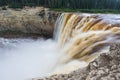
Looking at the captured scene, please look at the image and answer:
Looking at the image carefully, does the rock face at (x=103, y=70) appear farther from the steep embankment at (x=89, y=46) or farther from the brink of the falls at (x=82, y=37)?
the brink of the falls at (x=82, y=37)

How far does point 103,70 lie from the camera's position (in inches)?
180

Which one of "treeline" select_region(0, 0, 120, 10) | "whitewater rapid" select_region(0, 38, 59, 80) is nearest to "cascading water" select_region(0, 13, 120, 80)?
"whitewater rapid" select_region(0, 38, 59, 80)

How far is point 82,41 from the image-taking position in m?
16.8

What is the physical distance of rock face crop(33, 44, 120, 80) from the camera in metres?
4.42

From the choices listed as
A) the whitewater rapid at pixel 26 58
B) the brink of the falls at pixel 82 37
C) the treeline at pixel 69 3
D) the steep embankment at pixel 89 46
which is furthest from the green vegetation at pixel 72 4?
the steep embankment at pixel 89 46

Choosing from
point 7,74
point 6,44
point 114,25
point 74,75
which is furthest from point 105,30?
point 74,75

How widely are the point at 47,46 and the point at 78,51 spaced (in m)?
8.41

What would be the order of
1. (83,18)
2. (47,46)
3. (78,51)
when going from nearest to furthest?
(78,51) → (83,18) → (47,46)

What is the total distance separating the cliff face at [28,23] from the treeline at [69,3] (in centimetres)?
389

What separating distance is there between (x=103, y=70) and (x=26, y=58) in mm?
15037

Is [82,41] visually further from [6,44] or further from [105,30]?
[6,44]

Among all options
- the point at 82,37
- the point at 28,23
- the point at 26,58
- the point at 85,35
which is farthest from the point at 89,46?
the point at 28,23

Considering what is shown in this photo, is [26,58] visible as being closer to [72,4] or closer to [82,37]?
[82,37]

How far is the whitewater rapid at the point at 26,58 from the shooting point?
48.1ft
